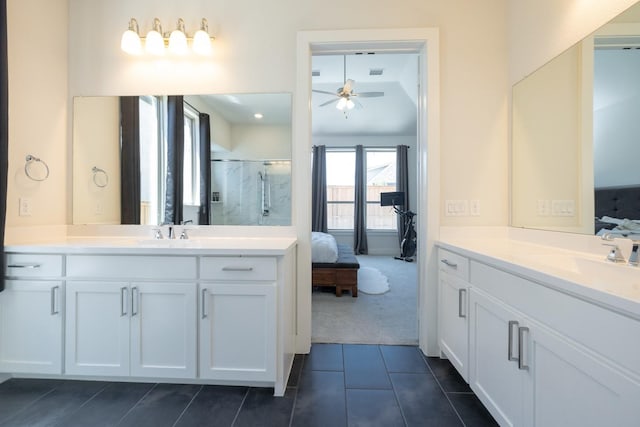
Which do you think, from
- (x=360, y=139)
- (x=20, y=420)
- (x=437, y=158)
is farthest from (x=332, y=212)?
(x=20, y=420)

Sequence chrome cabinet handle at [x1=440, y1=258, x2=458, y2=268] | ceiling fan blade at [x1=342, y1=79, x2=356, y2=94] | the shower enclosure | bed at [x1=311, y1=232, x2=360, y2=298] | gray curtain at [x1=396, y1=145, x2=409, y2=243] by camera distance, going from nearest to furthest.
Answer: chrome cabinet handle at [x1=440, y1=258, x2=458, y2=268]
the shower enclosure
bed at [x1=311, y1=232, x2=360, y2=298]
ceiling fan blade at [x1=342, y1=79, x2=356, y2=94]
gray curtain at [x1=396, y1=145, x2=409, y2=243]

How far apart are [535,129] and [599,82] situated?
45 centimetres

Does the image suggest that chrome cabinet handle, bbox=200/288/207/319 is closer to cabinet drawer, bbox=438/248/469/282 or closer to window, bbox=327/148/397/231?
cabinet drawer, bbox=438/248/469/282

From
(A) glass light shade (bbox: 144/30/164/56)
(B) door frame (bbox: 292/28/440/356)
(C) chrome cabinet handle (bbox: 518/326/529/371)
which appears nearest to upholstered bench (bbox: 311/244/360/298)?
(B) door frame (bbox: 292/28/440/356)

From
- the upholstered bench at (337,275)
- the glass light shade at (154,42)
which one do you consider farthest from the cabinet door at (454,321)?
the glass light shade at (154,42)

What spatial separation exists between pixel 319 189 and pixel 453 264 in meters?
4.89

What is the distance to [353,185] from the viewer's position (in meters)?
6.66

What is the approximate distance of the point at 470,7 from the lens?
6.72 feet

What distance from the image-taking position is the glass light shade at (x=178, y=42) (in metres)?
2.02

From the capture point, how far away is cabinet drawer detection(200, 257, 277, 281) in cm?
156

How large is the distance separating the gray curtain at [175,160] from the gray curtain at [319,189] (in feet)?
14.2

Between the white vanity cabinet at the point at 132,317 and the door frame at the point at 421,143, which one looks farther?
the door frame at the point at 421,143

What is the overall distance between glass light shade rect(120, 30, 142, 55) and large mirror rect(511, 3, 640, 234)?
267 cm

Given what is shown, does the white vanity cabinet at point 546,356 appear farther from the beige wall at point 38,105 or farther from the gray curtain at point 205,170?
the beige wall at point 38,105
